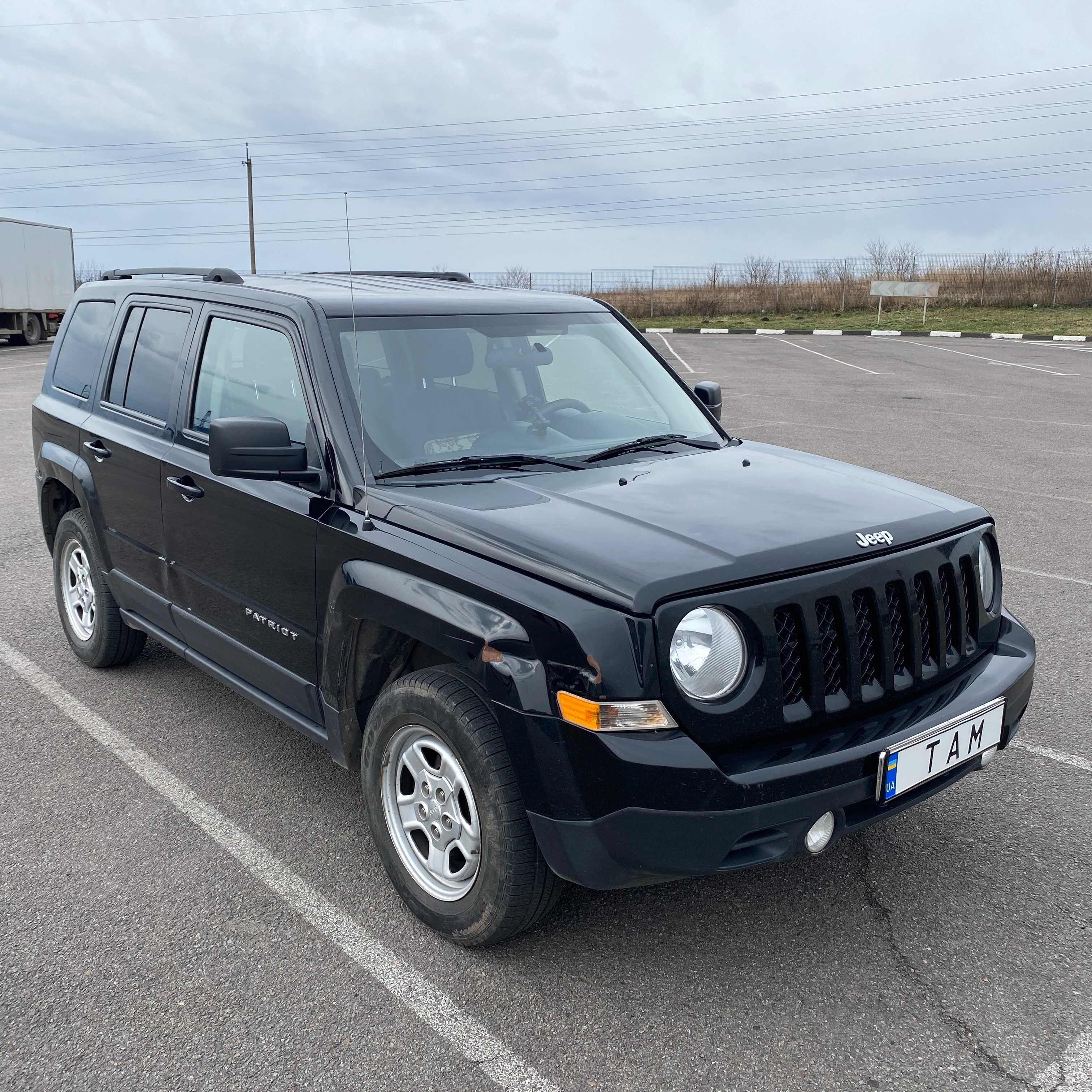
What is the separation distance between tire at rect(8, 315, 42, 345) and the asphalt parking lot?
32.1 metres

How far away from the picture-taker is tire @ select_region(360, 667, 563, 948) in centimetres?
274

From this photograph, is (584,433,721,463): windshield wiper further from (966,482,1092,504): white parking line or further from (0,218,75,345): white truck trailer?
(0,218,75,345): white truck trailer

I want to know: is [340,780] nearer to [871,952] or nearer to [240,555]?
[240,555]

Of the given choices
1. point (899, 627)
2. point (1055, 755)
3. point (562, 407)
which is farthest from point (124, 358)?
point (1055, 755)

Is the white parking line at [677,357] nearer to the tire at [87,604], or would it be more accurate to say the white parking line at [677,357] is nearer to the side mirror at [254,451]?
the tire at [87,604]

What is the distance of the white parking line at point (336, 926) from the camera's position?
8.54 feet

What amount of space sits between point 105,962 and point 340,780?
125 cm

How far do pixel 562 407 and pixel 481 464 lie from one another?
24.7 inches

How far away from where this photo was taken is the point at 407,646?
10.3 feet

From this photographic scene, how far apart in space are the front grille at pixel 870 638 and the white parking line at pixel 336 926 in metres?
1.13

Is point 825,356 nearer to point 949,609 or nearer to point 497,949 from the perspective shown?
point 949,609

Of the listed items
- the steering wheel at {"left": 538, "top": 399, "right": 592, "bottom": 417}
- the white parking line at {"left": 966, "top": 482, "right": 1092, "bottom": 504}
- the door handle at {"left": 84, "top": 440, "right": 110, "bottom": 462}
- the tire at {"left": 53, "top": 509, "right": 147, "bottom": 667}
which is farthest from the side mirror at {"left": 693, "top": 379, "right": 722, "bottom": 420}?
the white parking line at {"left": 966, "top": 482, "right": 1092, "bottom": 504}

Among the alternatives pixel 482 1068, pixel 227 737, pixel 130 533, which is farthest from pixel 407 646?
pixel 130 533

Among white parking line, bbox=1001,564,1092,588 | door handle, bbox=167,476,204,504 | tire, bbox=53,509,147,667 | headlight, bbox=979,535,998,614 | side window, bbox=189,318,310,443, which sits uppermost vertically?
Result: side window, bbox=189,318,310,443
